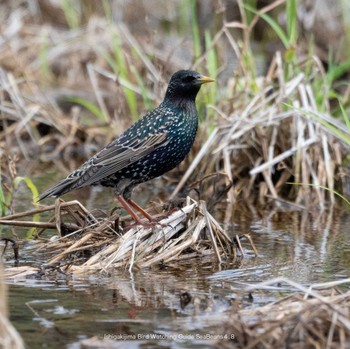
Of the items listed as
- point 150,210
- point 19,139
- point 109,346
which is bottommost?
point 109,346

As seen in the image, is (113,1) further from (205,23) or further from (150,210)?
(150,210)

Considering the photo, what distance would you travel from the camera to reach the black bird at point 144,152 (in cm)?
648

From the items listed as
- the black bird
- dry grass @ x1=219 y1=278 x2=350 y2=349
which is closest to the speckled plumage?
the black bird

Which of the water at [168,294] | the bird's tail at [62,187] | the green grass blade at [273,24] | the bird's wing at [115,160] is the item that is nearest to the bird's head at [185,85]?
the bird's wing at [115,160]

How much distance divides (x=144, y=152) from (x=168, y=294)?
158 cm

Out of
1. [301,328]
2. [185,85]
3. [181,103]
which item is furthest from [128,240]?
[301,328]

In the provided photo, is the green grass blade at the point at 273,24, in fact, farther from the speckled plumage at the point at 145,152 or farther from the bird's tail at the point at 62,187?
the bird's tail at the point at 62,187

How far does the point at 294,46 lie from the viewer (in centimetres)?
822

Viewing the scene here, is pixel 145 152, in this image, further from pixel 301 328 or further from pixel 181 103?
pixel 301 328

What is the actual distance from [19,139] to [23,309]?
17.4 feet

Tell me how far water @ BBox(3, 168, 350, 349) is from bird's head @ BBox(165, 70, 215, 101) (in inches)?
43.8

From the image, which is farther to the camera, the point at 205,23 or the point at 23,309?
the point at 205,23

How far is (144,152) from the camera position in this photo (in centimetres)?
647

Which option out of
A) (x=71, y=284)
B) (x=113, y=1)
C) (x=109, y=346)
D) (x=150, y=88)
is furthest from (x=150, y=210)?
(x=113, y=1)
